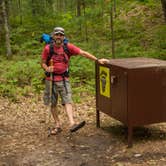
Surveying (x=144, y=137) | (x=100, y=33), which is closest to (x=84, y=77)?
(x=144, y=137)

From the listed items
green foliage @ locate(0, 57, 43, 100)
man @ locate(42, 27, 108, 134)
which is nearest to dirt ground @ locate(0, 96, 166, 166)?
man @ locate(42, 27, 108, 134)

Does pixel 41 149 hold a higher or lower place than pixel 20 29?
lower

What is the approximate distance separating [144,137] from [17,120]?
10.6 ft

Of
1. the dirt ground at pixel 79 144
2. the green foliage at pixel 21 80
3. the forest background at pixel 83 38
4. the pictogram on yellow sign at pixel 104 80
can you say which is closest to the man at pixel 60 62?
the pictogram on yellow sign at pixel 104 80

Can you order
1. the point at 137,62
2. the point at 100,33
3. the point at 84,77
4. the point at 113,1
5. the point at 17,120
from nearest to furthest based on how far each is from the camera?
the point at 137,62
the point at 17,120
the point at 84,77
the point at 113,1
the point at 100,33

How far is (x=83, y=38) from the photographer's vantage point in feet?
70.5

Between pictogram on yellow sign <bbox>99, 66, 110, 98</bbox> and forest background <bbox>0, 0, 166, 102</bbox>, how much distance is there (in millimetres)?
3244

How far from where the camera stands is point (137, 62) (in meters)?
6.84

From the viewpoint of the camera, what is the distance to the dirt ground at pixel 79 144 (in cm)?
604

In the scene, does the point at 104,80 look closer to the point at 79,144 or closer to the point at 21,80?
the point at 79,144

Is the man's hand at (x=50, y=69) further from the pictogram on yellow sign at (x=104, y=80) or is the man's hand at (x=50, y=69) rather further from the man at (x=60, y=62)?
the pictogram on yellow sign at (x=104, y=80)

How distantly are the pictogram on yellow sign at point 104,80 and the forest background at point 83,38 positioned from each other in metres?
3.24

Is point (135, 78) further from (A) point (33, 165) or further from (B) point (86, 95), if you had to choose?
(B) point (86, 95)

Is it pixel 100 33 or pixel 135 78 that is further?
pixel 100 33
